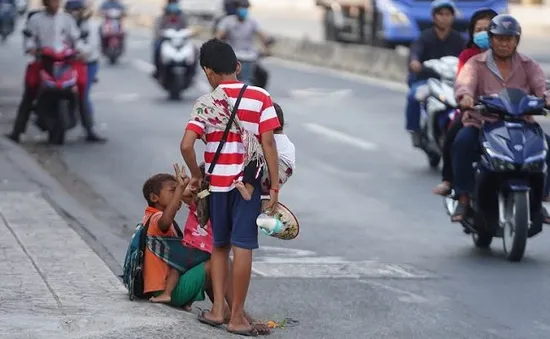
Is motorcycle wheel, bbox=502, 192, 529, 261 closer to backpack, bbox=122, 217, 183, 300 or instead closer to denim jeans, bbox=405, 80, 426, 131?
backpack, bbox=122, 217, 183, 300

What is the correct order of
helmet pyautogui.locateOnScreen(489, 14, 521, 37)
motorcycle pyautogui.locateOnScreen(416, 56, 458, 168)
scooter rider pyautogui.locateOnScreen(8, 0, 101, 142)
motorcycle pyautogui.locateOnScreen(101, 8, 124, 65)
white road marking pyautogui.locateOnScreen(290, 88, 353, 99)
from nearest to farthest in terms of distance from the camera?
helmet pyautogui.locateOnScreen(489, 14, 521, 37)
motorcycle pyautogui.locateOnScreen(416, 56, 458, 168)
scooter rider pyautogui.locateOnScreen(8, 0, 101, 142)
white road marking pyautogui.locateOnScreen(290, 88, 353, 99)
motorcycle pyautogui.locateOnScreen(101, 8, 124, 65)

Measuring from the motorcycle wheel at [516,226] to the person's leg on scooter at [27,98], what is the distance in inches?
332

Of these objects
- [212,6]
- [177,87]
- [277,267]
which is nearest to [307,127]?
[177,87]

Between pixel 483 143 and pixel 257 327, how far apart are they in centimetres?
336

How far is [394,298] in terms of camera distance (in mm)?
9531

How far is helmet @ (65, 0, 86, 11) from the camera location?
1925 cm

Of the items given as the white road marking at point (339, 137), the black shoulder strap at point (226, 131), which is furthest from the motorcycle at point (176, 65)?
the black shoulder strap at point (226, 131)

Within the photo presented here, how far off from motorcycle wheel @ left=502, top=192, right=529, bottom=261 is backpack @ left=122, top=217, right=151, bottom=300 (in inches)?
123

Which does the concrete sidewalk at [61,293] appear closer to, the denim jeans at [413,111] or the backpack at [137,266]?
the backpack at [137,266]

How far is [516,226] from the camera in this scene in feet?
35.1

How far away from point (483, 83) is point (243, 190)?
374 centimetres

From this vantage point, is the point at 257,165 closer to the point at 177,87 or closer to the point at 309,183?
the point at 309,183

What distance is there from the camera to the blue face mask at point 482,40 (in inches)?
462

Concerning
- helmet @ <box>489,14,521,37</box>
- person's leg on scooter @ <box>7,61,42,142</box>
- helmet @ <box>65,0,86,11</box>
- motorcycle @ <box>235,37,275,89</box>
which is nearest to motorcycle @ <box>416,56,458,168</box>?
helmet @ <box>489,14,521,37</box>
